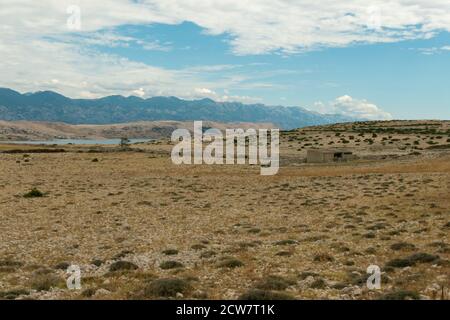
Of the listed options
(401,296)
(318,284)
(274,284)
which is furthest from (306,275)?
(401,296)

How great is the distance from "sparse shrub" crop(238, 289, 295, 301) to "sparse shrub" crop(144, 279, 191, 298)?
2172mm

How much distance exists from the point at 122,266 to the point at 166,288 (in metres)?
4.31

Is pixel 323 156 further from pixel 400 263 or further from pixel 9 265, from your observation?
pixel 9 265

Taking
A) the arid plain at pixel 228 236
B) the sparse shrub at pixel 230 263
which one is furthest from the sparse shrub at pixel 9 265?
the sparse shrub at pixel 230 263

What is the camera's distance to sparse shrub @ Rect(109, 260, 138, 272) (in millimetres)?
18789

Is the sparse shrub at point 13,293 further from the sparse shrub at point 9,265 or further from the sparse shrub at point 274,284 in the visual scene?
the sparse shrub at point 274,284

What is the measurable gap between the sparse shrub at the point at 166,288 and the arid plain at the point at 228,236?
0.04m

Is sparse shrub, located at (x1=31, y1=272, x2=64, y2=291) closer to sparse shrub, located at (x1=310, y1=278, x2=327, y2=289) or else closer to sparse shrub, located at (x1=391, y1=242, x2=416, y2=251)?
sparse shrub, located at (x1=310, y1=278, x2=327, y2=289)

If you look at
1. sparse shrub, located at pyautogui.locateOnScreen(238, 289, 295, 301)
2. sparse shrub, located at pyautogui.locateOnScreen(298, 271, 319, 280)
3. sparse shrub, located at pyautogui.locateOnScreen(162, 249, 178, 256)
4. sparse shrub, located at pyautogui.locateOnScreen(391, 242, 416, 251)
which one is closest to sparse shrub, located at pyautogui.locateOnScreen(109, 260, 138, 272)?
sparse shrub, located at pyautogui.locateOnScreen(162, 249, 178, 256)

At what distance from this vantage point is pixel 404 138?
119438mm

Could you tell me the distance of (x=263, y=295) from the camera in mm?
14469

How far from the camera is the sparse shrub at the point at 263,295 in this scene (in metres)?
14.3

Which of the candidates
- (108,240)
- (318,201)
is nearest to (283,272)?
(108,240)
